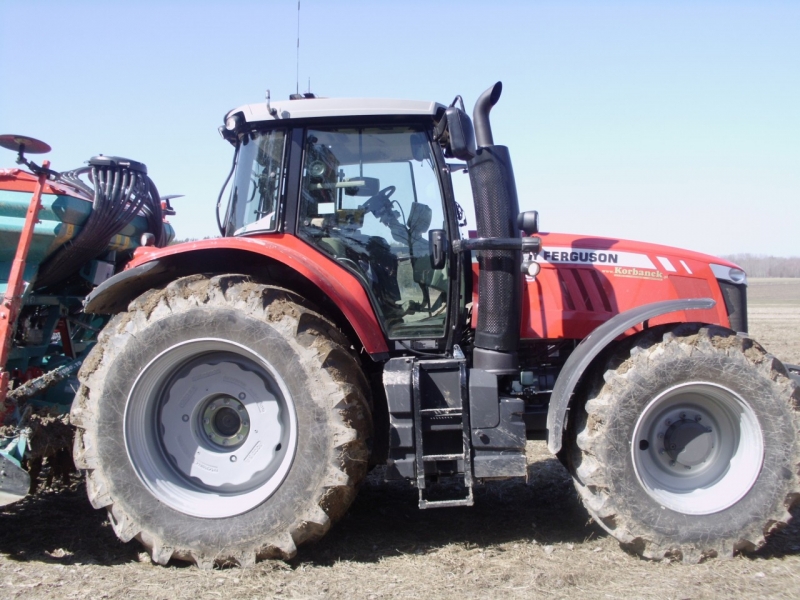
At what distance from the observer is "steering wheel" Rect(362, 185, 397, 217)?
3.87 meters

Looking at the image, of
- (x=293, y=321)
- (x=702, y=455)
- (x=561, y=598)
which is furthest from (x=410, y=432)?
(x=702, y=455)

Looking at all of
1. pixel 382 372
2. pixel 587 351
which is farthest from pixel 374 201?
pixel 587 351

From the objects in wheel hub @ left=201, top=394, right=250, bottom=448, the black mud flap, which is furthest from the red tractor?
the black mud flap

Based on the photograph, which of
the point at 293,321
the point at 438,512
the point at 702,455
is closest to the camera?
the point at 293,321

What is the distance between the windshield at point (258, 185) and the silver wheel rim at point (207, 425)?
843mm

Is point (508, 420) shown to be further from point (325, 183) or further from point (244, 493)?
point (325, 183)

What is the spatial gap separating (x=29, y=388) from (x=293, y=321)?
172cm

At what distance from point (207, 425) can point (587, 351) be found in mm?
2100

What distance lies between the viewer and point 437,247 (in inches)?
145

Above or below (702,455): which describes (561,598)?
below

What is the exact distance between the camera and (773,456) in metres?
3.49

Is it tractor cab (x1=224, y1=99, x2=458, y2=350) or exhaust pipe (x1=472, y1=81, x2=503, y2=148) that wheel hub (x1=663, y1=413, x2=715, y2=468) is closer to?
tractor cab (x1=224, y1=99, x2=458, y2=350)

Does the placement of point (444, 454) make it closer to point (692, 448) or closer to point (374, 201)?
point (692, 448)

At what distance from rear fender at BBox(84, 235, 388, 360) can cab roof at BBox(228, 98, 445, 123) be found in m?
0.70
